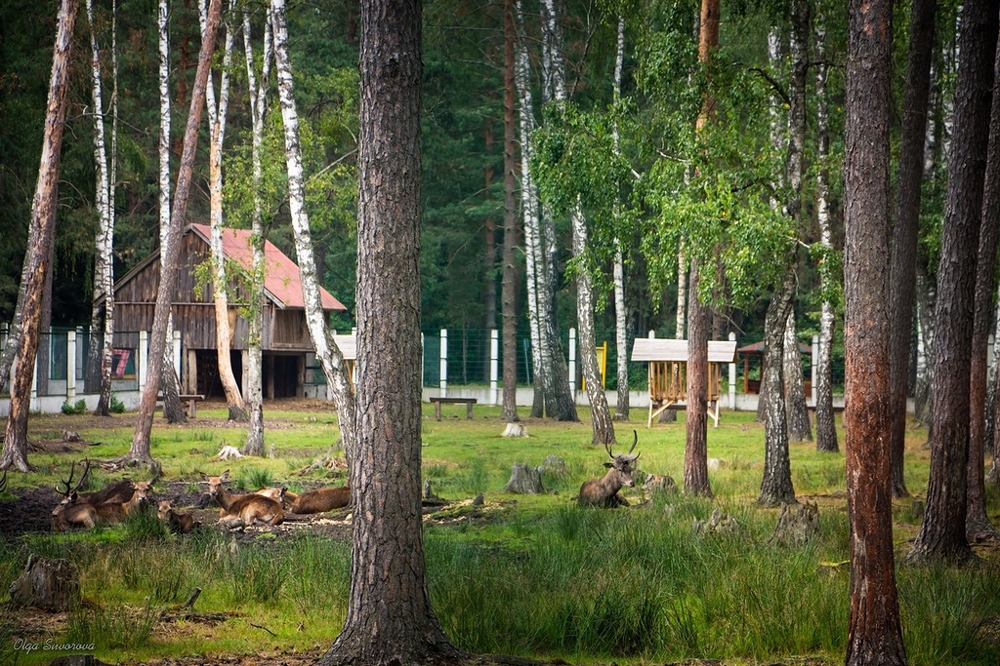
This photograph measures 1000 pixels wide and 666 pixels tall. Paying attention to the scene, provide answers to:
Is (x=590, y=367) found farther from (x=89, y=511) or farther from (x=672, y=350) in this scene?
(x=89, y=511)

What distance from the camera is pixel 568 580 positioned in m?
8.82

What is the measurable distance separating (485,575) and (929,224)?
18.7 metres

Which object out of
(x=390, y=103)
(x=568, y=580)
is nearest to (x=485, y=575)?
(x=568, y=580)

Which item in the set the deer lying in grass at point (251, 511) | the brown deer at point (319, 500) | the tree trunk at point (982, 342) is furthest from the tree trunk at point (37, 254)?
the tree trunk at point (982, 342)

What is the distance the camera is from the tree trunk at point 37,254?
18062 millimetres

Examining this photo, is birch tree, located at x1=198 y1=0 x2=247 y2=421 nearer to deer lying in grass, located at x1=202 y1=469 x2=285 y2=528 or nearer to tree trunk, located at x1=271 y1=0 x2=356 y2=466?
tree trunk, located at x1=271 y1=0 x2=356 y2=466

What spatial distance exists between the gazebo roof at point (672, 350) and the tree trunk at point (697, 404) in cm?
1573

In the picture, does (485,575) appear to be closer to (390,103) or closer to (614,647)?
(614,647)

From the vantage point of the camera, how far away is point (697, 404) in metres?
15.5

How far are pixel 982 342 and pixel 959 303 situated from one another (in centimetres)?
195

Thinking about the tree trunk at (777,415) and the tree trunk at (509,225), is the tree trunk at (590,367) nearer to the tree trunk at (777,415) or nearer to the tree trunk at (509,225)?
the tree trunk at (509,225)
